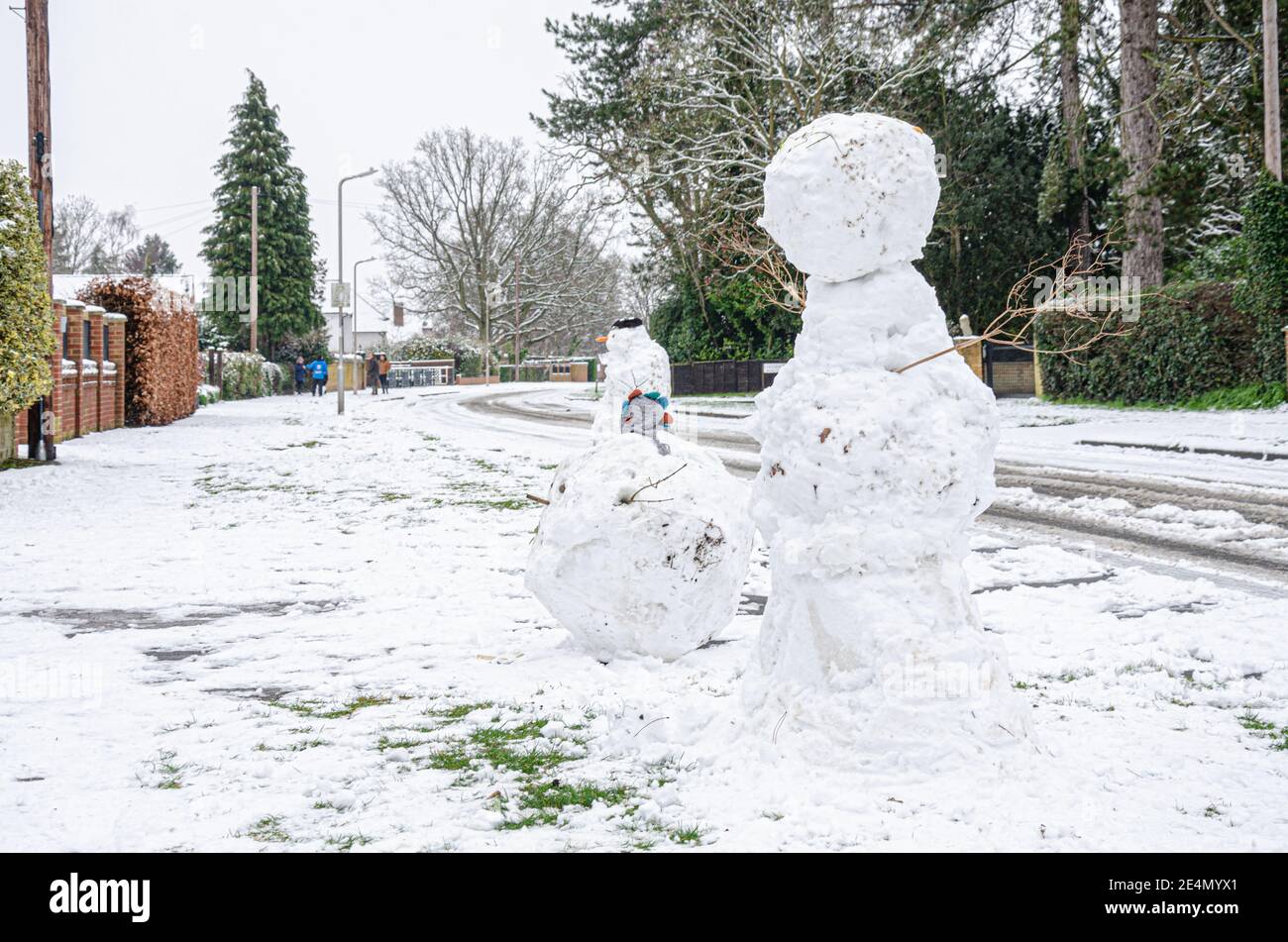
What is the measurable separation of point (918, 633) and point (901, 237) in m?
1.53

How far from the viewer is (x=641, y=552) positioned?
536 cm

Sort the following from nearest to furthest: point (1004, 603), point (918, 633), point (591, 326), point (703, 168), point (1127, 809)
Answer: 1. point (1127, 809)
2. point (918, 633)
3. point (1004, 603)
4. point (703, 168)
5. point (591, 326)

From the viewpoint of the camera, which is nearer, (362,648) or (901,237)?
(901,237)

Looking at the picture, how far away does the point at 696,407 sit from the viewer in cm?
2897

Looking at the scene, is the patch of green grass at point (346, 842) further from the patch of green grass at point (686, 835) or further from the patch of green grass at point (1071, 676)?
the patch of green grass at point (1071, 676)

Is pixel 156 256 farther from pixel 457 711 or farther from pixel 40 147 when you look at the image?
pixel 457 711

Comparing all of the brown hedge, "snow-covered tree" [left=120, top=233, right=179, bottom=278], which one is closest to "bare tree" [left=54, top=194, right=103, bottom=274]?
"snow-covered tree" [left=120, top=233, right=179, bottom=278]

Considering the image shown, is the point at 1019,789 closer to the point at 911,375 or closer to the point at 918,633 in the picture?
the point at 918,633

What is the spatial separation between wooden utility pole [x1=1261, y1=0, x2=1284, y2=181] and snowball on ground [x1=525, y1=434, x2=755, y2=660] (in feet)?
60.0

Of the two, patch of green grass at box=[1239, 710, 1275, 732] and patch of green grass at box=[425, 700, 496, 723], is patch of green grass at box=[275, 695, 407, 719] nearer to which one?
patch of green grass at box=[425, 700, 496, 723]

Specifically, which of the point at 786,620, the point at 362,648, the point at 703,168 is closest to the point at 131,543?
the point at 362,648

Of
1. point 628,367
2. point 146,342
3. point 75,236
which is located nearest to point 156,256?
point 75,236

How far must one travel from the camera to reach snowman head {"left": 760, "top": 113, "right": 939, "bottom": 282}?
3932 mm

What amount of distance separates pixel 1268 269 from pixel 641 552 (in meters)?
18.1
